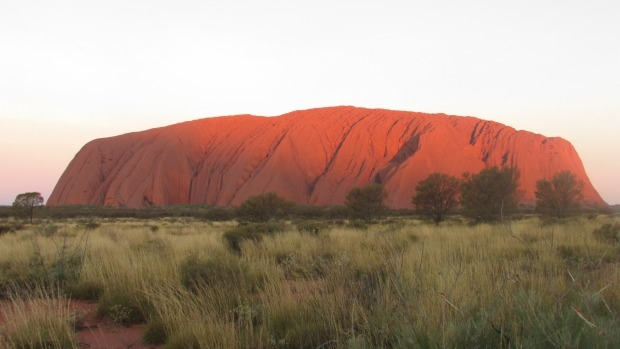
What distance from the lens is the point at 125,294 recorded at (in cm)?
552

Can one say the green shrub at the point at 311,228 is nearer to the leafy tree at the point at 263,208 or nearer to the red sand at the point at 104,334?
the red sand at the point at 104,334

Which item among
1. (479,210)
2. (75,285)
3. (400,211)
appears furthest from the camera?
(400,211)

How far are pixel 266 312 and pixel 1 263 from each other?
720 centimetres

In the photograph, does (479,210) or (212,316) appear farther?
(479,210)

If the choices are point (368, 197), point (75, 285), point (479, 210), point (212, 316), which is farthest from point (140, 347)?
point (368, 197)

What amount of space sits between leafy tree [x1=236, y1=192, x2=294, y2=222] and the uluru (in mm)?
33728

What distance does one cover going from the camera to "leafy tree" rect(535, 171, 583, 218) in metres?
27.0

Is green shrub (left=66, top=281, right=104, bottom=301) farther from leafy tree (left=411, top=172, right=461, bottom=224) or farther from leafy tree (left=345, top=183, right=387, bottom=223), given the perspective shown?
leafy tree (left=345, top=183, right=387, bottom=223)

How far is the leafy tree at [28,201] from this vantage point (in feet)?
143

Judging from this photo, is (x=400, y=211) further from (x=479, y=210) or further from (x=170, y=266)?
(x=170, y=266)

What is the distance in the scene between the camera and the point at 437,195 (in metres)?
29.5

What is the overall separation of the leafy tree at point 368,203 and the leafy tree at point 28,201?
107ft

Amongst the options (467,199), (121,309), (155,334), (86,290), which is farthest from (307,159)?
(155,334)

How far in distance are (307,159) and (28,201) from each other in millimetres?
42247
